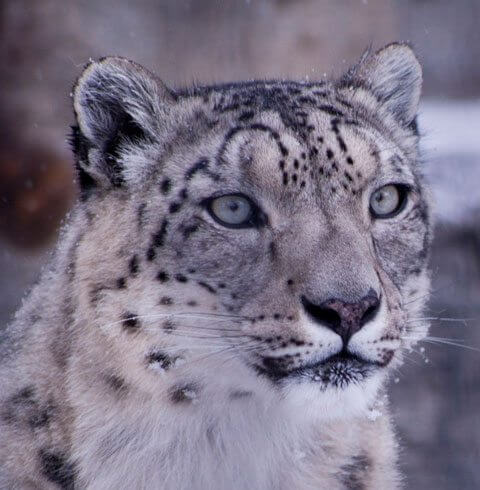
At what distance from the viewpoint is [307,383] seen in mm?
2314

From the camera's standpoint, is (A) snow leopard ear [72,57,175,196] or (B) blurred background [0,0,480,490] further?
(B) blurred background [0,0,480,490]

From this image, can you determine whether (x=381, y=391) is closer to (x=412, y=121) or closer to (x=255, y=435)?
(x=255, y=435)

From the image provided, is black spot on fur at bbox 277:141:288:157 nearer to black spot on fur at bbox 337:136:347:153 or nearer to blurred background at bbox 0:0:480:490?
black spot on fur at bbox 337:136:347:153

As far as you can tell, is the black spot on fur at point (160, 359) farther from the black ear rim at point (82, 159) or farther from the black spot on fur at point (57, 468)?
the black ear rim at point (82, 159)

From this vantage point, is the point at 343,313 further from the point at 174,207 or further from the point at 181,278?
the point at 174,207

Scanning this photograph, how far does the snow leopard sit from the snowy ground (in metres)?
2.11

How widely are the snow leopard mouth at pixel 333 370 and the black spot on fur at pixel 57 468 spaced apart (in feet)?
1.86

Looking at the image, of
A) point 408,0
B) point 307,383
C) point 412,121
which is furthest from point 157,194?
point 408,0

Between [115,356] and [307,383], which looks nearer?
[307,383]

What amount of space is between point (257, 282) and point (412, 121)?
0.93 meters

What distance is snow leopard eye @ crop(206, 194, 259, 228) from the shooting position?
8.27ft

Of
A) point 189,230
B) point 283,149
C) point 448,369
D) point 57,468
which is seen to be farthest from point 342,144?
point 448,369

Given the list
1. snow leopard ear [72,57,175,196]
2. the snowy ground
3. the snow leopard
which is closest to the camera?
the snow leopard

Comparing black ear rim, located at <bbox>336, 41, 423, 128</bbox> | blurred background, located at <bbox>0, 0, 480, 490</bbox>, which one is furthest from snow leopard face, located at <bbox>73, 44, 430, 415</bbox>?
blurred background, located at <bbox>0, 0, 480, 490</bbox>
